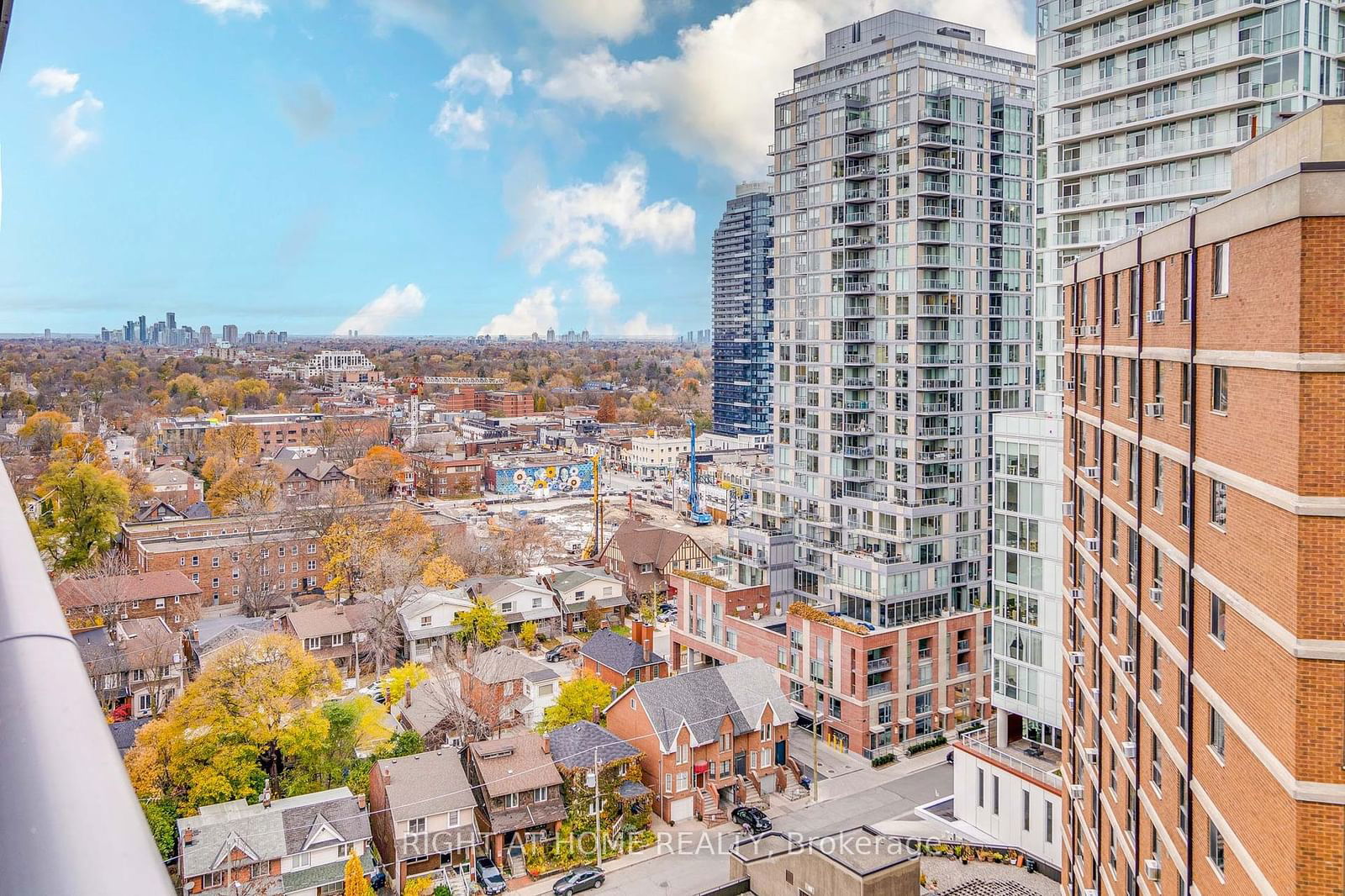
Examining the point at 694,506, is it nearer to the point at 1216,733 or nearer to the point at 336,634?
the point at 336,634

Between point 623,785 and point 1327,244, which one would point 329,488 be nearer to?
point 623,785

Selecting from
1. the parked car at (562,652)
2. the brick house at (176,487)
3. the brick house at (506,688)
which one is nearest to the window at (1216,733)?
the brick house at (506,688)

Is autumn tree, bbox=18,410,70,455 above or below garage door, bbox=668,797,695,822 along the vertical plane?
above

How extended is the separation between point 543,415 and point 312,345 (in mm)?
76342

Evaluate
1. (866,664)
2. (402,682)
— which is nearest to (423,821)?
(402,682)

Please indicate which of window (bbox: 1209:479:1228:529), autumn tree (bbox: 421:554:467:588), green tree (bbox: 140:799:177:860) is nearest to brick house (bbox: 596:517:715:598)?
autumn tree (bbox: 421:554:467:588)

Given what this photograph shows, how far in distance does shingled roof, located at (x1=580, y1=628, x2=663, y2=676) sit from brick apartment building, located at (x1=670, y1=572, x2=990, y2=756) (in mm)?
1634

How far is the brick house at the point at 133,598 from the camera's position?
2112cm

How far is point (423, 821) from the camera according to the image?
13125mm

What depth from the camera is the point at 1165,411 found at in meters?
6.46

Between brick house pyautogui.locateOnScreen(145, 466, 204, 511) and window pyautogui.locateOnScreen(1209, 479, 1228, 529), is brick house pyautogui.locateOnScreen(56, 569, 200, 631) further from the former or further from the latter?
window pyautogui.locateOnScreen(1209, 479, 1228, 529)

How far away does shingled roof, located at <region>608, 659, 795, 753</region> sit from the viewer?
1523 cm

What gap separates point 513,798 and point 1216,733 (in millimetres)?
10347

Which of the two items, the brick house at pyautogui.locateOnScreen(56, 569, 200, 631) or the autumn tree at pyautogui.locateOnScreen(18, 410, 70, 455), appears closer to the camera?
the brick house at pyautogui.locateOnScreen(56, 569, 200, 631)
